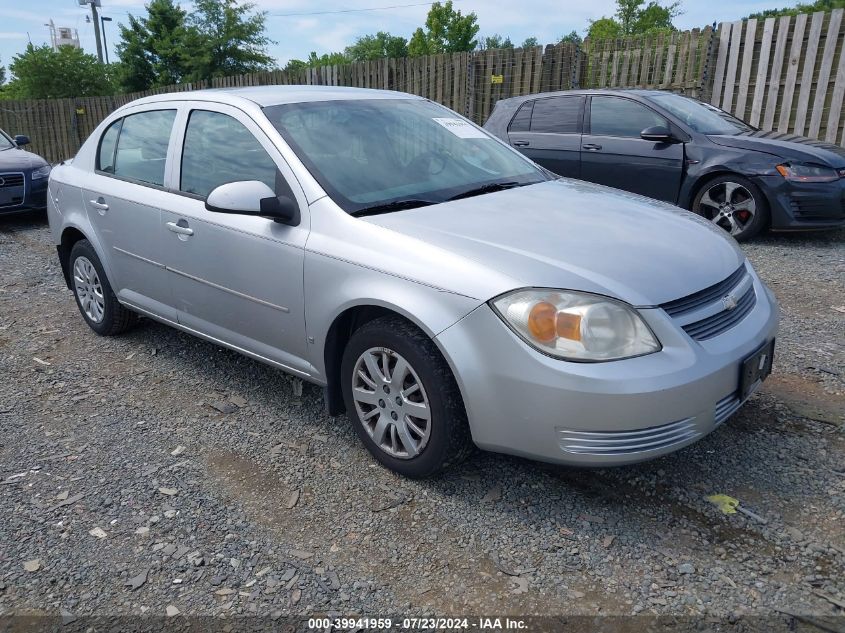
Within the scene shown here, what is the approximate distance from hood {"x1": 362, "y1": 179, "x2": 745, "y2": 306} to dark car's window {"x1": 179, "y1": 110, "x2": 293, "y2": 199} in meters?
0.76

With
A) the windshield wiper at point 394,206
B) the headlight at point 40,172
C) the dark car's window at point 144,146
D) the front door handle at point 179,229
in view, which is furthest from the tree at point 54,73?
the windshield wiper at point 394,206

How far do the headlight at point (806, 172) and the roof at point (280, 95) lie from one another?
426cm

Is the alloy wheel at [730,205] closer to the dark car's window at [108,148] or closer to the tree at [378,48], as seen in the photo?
the dark car's window at [108,148]

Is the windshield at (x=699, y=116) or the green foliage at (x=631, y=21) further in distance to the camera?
the green foliage at (x=631, y=21)

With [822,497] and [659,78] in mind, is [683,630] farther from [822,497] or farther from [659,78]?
[659,78]

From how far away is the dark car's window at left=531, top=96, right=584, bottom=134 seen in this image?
317 inches

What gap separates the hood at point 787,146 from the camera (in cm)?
671

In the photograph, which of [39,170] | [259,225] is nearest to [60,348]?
[259,225]

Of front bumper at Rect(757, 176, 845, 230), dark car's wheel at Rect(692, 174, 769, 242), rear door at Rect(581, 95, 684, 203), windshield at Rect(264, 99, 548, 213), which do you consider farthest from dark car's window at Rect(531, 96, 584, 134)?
windshield at Rect(264, 99, 548, 213)

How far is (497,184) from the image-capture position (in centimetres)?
366

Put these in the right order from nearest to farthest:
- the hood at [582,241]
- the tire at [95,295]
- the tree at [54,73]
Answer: the hood at [582,241] → the tire at [95,295] → the tree at [54,73]

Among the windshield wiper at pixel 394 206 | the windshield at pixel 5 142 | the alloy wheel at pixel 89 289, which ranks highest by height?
the windshield wiper at pixel 394 206

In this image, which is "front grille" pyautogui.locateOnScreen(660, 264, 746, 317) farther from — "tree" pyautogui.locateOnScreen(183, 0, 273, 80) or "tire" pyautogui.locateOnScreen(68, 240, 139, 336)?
"tree" pyautogui.locateOnScreen(183, 0, 273, 80)

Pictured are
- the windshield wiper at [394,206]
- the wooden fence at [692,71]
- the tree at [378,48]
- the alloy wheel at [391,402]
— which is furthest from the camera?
the tree at [378,48]
